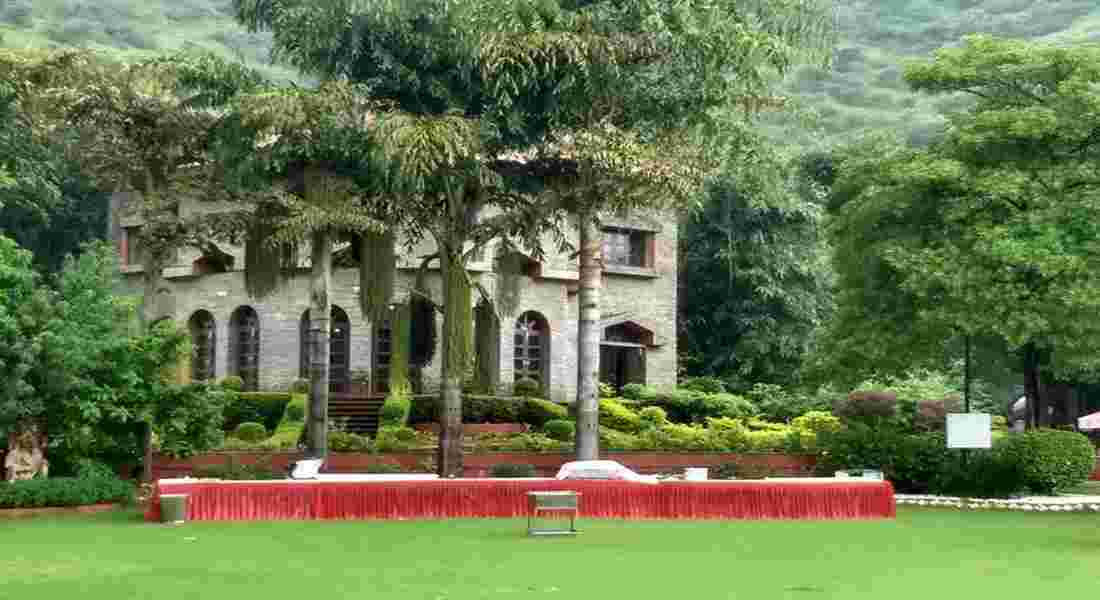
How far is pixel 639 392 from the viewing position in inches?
1768

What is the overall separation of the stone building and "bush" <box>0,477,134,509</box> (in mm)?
13547

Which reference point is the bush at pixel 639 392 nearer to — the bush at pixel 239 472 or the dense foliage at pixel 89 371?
the bush at pixel 239 472

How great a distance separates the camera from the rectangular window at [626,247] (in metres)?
47.2

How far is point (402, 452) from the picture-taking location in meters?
34.8

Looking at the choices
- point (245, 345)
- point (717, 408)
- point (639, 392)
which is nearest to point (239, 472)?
point (245, 345)

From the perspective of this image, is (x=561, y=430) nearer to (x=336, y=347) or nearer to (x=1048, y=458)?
(x=336, y=347)

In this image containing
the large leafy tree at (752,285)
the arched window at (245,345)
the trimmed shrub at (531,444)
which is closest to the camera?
the trimmed shrub at (531,444)

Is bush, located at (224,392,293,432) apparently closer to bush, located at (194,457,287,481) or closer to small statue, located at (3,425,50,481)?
bush, located at (194,457,287,481)

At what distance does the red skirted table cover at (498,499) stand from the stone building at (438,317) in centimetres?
1500

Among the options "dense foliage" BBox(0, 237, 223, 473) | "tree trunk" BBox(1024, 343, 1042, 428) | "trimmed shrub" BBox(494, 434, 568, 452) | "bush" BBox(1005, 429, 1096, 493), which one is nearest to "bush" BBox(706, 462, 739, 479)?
"trimmed shrub" BBox(494, 434, 568, 452)

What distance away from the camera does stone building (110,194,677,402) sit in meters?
42.9

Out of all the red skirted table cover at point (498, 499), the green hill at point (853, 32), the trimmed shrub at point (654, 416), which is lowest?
the red skirted table cover at point (498, 499)

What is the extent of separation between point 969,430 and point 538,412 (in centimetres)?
1284

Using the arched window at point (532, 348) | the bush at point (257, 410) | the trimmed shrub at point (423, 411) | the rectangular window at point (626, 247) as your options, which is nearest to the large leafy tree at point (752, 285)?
the rectangular window at point (626, 247)
